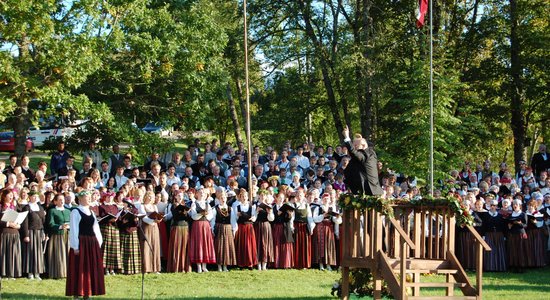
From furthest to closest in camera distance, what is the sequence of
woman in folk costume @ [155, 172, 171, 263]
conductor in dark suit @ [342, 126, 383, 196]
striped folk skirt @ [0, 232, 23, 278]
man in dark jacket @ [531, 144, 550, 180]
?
man in dark jacket @ [531, 144, 550, 180] < woman in folk costume @ [155, 172, 171, 263] < striped folk skirt @ [0, 232, 23, 278] < conductor in dark suit @ [342, 126, 383, 196]

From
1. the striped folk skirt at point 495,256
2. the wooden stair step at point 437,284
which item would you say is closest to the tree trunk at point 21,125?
the striped folk skirt at point 495,256

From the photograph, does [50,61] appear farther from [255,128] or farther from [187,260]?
[255,128]

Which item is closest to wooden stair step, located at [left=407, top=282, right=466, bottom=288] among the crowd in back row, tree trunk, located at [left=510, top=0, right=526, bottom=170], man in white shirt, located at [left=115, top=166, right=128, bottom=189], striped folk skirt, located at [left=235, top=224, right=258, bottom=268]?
the crowd in back row

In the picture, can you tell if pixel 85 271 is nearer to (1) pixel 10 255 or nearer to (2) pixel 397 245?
(1) pixel 10 255

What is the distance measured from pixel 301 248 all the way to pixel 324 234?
58 cm

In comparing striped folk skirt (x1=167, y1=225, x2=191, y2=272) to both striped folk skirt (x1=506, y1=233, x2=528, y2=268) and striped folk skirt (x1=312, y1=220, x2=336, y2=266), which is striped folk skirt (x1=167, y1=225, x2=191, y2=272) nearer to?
striped folk skirt (x1=312, y1=220, x2=336, y2=266)

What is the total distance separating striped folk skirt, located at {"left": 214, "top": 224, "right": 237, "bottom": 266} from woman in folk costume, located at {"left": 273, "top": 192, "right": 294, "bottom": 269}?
970mm

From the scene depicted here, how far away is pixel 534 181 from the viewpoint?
21.4 m

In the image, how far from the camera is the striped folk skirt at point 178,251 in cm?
1645

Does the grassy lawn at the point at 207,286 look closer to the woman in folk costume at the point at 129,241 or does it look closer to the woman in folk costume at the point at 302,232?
the woman in folk costume at the point at 129,241

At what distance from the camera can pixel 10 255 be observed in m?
14.9

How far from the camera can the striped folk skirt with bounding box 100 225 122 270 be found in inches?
619

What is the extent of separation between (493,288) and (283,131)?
14.0 meters

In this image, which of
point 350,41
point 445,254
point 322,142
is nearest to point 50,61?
point 445,254
